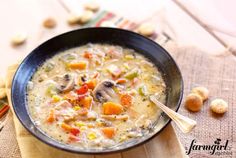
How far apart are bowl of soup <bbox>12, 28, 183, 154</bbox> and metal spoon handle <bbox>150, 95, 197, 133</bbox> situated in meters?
0.05

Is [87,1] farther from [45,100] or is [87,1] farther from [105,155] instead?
[105,155]

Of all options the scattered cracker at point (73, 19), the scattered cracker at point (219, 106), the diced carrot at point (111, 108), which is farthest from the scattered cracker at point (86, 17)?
the scattered cracker at point (219, 106)

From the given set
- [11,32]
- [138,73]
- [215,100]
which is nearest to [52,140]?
[138,73]

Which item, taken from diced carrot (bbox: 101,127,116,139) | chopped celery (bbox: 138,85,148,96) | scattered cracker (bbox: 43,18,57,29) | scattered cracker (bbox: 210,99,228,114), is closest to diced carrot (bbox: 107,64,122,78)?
chopped celery (bbox: 138,85,148,96)

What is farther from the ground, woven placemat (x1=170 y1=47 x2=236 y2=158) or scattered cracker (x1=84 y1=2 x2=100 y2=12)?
scattered cracker (x1=84 y1=2 x2=100 y2=12)

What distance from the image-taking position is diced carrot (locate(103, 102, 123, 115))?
2736 mm

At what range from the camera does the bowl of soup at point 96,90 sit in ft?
8.52

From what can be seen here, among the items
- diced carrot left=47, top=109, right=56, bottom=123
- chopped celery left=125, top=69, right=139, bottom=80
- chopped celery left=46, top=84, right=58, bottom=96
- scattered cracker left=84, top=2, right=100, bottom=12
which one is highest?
scattered cracker left=84, top=2, right=100, bottom=12

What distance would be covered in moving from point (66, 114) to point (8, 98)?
61 centimetres

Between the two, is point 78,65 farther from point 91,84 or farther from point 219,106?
point 219,106

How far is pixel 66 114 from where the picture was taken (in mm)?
2725

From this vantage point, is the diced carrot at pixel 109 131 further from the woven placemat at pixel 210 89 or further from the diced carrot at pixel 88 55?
the diced carrot at pixel 88 55

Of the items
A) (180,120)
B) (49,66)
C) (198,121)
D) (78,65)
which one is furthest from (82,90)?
(198,121)

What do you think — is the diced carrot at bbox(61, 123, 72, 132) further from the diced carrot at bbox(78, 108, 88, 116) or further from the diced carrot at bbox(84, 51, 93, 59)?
the diced carrot at bbox(84, 51, 93, 59)
